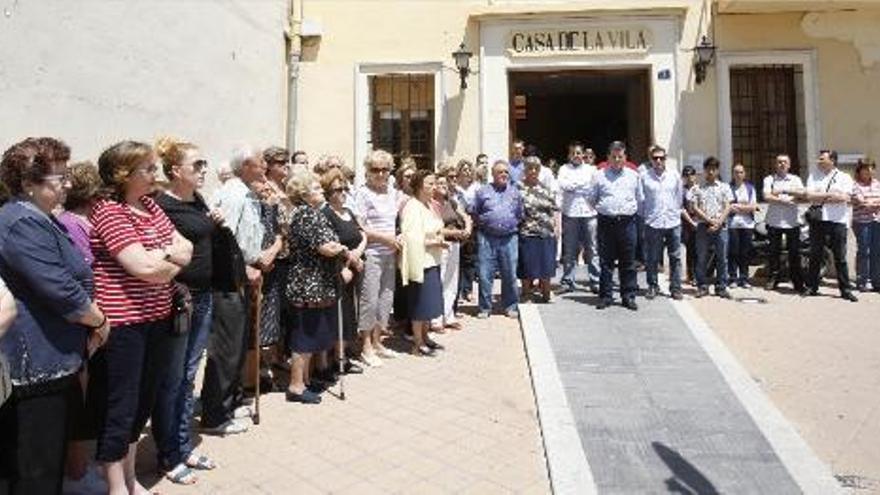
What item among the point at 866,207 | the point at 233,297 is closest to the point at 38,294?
the point at 233,297

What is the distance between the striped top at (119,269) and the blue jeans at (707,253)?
7.02 meters

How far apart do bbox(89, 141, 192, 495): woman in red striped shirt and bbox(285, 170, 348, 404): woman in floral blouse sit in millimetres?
1597

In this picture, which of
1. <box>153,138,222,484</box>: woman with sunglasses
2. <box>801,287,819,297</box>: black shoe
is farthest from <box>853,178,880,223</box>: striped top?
<box>153,138,222,484</box>: woman with sunglasses

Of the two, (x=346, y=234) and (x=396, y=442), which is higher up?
(x=346, y=234)

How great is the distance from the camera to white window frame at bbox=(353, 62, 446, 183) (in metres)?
11.6

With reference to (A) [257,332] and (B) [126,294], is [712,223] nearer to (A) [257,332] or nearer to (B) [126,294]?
(A) [257,332]

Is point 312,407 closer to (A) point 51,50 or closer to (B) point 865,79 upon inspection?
(A) point 51,50

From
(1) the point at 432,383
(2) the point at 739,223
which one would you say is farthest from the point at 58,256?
(2) the point at 739,223

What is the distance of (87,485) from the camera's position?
149 inches

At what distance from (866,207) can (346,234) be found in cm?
723

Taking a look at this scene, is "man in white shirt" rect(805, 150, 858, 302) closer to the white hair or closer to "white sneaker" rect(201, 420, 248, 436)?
the white hair

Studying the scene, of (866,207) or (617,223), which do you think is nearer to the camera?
(617,223)

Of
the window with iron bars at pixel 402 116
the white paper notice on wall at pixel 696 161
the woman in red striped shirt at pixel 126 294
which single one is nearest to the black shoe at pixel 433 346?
the woman in red striped shirt at pixel 126 294

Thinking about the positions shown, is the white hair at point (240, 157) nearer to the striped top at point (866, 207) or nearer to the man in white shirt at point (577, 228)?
the man in white shirt at point (577, 228)
